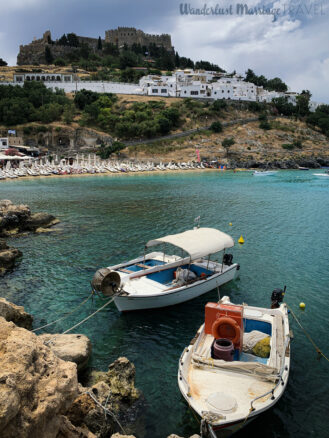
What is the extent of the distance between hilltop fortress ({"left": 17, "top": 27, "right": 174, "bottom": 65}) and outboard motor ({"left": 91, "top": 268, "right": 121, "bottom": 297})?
175 metres

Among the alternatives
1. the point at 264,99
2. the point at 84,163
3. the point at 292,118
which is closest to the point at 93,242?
the point at 84,163

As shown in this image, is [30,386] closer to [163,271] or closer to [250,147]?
[163,271]

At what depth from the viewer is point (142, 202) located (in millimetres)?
41812

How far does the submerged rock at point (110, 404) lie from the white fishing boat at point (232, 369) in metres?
1.57

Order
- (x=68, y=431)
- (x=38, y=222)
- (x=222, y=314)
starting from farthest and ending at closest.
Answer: (x=38, y=222)
(x=222, y=314)
(x=68, y=431)

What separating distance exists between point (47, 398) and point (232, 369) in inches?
235

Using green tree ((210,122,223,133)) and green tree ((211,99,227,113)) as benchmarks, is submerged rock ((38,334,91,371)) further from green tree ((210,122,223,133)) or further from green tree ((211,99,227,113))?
green tree ((211,99,227,113))

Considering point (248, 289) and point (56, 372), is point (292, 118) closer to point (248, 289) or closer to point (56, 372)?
point (248, 289)

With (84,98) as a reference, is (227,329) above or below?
below

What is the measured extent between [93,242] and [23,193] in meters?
30.7

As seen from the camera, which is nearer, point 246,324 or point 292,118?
point 246,324

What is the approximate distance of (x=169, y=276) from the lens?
663 inches

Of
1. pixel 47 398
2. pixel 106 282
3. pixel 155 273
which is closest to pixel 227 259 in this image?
pixel 155 273

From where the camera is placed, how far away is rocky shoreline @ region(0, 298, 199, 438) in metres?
4.43
